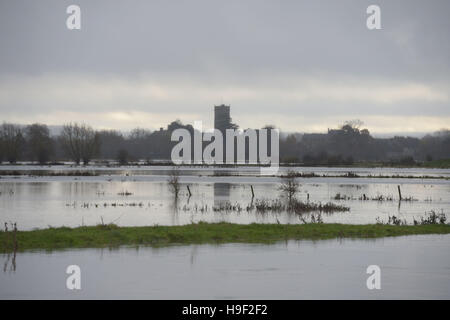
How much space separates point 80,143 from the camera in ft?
476

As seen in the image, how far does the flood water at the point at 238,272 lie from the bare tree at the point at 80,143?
117147 mm

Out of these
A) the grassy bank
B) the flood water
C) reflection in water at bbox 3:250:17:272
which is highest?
the grassy bank

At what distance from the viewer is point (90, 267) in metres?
17.7

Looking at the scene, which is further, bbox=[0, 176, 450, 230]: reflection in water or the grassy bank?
bbox=[0, 176, 450, 230]: reflection in water

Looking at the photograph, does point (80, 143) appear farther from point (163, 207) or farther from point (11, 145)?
point (163, 207)

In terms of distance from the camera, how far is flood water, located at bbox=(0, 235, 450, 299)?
14.9 m

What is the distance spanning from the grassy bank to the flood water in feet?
4.12

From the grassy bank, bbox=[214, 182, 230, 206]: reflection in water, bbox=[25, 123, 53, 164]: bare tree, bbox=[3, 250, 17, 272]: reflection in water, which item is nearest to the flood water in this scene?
bbox=[3, 250, 17, 272]: reflection in water

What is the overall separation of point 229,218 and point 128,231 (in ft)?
31.1

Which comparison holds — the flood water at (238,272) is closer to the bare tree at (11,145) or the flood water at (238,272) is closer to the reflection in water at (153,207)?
the reflection in water at (153,207)

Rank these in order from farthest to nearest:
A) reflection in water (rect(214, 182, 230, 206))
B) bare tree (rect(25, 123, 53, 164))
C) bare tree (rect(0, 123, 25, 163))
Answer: bare tree (rect(0, 123, 25, 163)), bare tree (rect(25, 123, 53, 164)), reflection in water (rect(214, 182, 230, 206))

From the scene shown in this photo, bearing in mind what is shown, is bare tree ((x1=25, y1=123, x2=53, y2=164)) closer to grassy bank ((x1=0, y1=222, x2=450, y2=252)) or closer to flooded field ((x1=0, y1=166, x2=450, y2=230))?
flooded field ((x1=0, y1=166, x2=450, y2=230))
